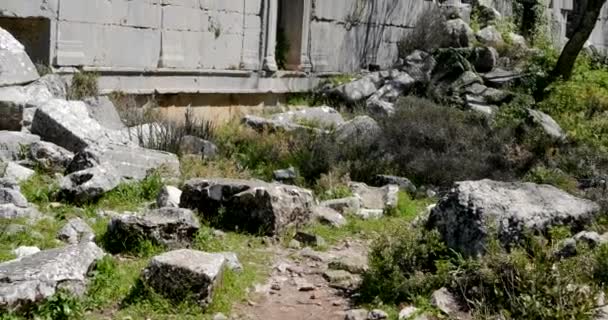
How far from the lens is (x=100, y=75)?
11.3m

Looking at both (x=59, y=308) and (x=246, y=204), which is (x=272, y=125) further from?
(x=59, y=308)

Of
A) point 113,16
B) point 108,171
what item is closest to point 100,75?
point 113,16

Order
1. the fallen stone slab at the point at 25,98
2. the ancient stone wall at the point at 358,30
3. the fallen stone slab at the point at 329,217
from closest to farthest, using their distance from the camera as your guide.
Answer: the fallen stone slab at the point at 329,217, the fallen stone slab at the point at 25,98, the ancient stone wall at the point at 358,30

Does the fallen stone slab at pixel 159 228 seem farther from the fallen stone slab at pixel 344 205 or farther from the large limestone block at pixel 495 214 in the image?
the fallen stone slab at pixel 344 205

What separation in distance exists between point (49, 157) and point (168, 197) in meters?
1.75

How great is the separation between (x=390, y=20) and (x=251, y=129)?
6447 mm

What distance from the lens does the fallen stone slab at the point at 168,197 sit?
748 centimetres

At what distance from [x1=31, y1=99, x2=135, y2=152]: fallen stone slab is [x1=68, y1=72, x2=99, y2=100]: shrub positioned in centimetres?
98

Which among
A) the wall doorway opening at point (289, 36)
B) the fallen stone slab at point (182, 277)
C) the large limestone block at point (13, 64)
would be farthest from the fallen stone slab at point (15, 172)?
the wall doorway opening at point (289, 36)

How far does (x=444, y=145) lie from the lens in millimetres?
11102

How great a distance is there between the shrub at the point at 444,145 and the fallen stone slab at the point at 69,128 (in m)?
3.20

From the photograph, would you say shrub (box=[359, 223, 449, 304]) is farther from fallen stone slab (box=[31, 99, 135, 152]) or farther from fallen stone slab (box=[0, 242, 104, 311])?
fallen stone slab (box=[31, 99, 135, 152])

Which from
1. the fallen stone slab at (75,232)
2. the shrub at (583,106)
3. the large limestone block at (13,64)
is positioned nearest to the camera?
the fallen stone slab at (75,232)

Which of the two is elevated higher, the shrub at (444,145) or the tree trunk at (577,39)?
the tree trunk at (577,39)
